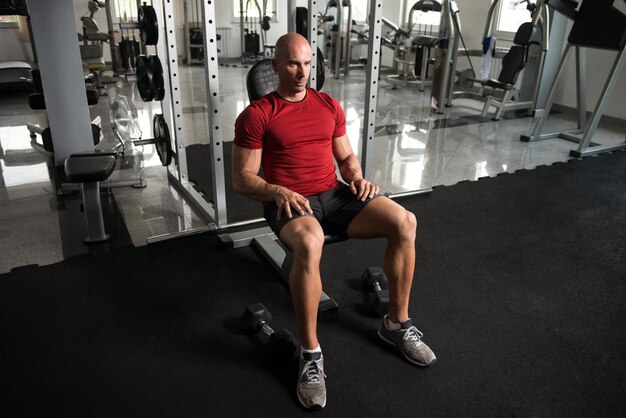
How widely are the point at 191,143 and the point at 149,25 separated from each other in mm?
1395

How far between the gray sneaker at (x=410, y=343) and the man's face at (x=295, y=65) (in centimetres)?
78

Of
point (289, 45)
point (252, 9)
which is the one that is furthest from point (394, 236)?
point (252, 9)

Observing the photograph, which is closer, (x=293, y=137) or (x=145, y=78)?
(x=293, y=137)

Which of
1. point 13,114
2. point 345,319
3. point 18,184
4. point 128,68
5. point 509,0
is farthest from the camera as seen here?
point 128,68

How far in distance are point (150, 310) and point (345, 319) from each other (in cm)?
66

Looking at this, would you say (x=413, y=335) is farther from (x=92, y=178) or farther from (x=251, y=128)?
(x=92, y=178)

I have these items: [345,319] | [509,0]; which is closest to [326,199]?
[345,319]

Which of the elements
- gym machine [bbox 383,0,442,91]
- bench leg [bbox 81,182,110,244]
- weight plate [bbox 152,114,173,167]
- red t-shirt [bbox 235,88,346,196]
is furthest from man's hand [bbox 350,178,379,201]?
gym machine [bbox 383,0,442,91]

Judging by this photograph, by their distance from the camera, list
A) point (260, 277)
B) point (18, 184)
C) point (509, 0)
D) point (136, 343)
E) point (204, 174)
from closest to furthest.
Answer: point (136, 343) → point (260, 277) → point (18, 184) → point (204, 174) → point (509, 0)

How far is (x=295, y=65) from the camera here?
146 cm

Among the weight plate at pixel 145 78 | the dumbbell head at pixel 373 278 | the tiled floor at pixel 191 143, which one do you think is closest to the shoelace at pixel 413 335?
the dumbbell head at pixel 373 278

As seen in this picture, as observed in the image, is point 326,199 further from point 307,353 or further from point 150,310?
point 150,310

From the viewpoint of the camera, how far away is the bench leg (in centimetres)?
202

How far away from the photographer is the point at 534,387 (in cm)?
137
